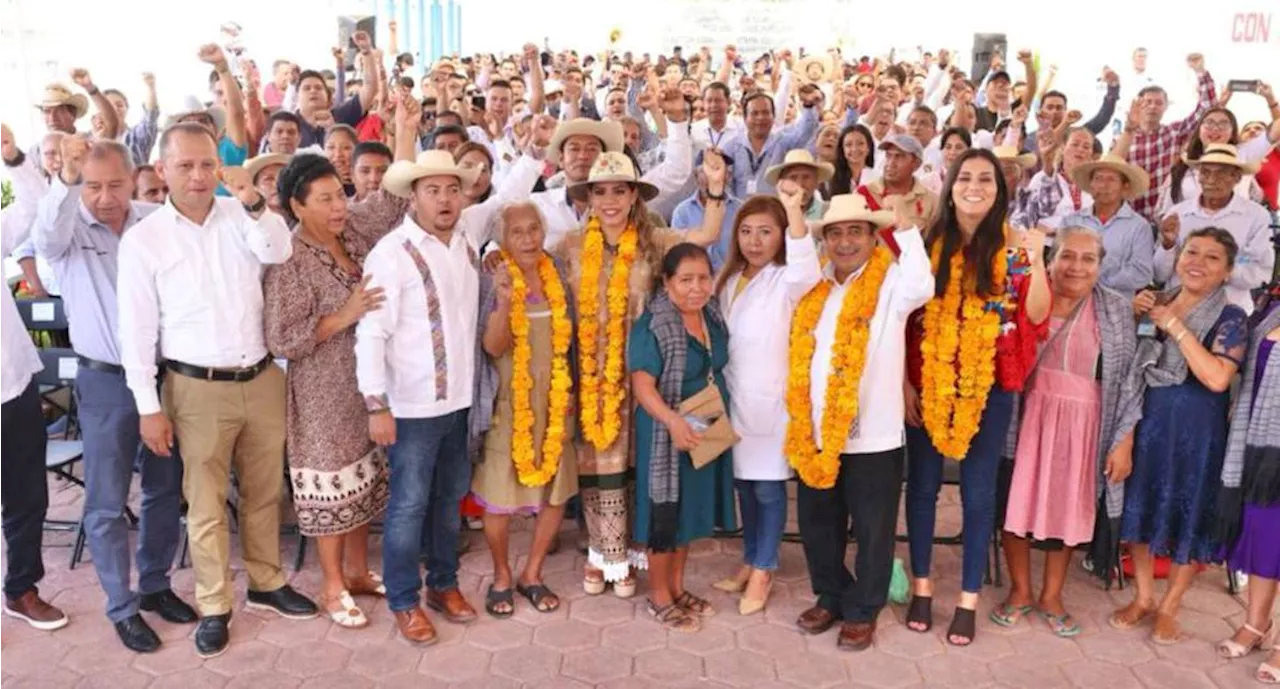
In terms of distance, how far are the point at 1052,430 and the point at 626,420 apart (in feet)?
5.27

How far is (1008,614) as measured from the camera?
4020 millimetres

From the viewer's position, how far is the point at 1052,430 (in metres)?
3.80

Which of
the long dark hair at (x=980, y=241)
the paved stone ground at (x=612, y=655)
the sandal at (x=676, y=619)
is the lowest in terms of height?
the paved stone ground at (x=612, y=655)

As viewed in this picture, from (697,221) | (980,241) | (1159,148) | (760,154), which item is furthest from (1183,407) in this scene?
(1159,148)

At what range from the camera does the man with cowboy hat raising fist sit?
3521 mm

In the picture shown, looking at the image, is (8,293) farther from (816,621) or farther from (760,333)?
(816,621)

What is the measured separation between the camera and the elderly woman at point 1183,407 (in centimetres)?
361

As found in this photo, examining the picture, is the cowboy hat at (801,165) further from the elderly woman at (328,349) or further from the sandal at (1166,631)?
the sandal at (1166,631)

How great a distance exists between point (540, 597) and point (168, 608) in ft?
4.73

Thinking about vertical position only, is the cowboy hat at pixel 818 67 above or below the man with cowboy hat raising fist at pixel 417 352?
above

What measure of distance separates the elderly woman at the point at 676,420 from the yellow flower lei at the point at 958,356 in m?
0.75

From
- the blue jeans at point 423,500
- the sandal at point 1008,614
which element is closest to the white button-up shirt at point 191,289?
the blue jeans at point 423,500

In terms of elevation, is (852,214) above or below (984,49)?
below

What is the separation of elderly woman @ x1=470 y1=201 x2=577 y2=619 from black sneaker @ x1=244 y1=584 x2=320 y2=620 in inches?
29.7
